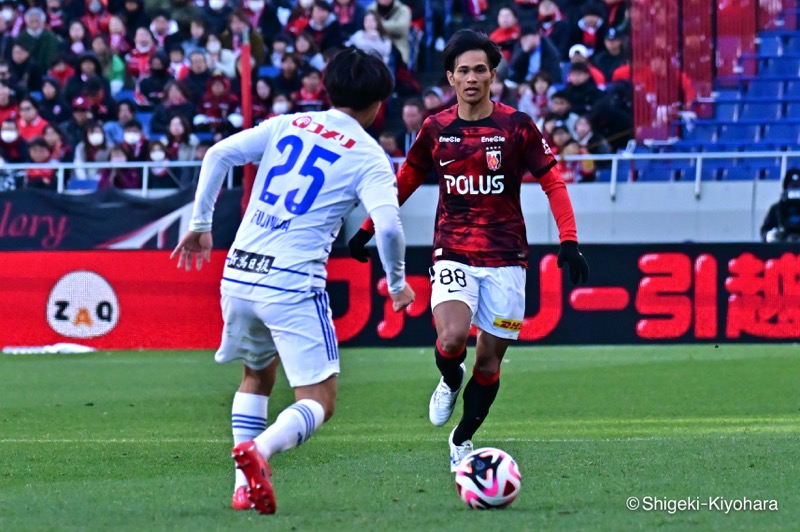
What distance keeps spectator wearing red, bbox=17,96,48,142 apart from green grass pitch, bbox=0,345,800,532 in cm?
586

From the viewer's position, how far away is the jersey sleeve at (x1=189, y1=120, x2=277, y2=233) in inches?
226

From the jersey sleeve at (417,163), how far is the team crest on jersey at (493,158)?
1.20 feet

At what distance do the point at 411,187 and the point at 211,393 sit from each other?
465 cm

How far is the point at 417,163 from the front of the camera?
25.5 ft

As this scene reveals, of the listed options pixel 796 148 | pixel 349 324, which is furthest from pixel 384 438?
pixel 796 148

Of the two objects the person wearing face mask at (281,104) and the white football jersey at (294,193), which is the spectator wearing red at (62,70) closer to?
the person wearing face mask at (281,104)

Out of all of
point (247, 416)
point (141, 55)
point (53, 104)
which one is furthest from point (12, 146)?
point (247, 416)

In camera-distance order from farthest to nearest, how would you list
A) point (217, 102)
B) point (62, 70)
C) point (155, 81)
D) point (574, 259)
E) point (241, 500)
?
point (62, 70) < point (155, 81) < point (217, 102) < point (574, 259) < point (241, 500)

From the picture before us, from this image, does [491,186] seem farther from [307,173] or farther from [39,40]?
[39,40]

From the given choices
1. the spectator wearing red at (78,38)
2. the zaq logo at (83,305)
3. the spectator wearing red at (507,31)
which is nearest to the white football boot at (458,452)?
the zaq logo at (83,305)

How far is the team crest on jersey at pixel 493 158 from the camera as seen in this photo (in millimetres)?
7387

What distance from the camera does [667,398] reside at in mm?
11328

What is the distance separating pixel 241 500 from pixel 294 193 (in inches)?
48.3

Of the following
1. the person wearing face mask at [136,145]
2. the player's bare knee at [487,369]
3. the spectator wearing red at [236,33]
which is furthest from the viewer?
the spectator wearing red at [236,33]
